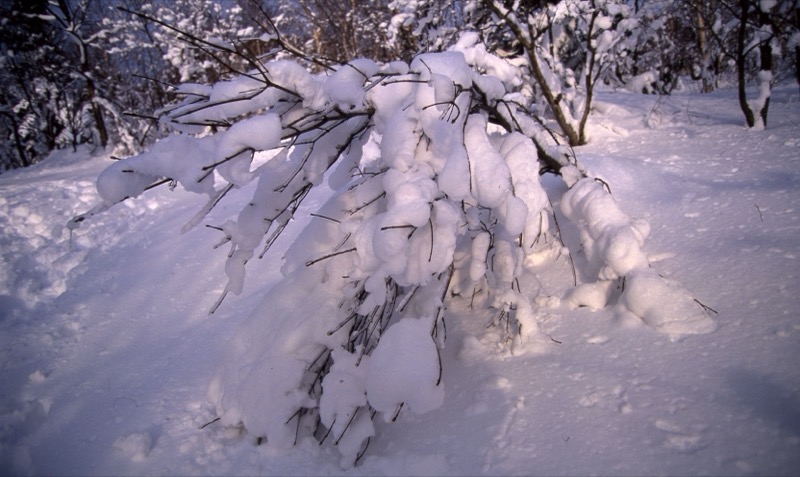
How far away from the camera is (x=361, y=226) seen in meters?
1.76

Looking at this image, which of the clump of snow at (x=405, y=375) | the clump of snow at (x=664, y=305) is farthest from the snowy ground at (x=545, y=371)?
the clump of snow at (x=405, y=375)

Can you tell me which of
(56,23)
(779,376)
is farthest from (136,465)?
(56,23)

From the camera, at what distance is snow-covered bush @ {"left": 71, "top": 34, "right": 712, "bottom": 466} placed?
157 centimetres

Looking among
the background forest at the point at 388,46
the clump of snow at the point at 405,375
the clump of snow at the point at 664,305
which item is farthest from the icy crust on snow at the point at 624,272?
the background forest at the point at 388,46

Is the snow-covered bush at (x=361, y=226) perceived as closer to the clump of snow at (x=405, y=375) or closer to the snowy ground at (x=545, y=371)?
the clump of snow at (x=405, y=375)

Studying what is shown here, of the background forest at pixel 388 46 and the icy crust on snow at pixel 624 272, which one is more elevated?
the background forest at pixel 388 46

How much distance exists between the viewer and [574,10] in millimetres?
4801

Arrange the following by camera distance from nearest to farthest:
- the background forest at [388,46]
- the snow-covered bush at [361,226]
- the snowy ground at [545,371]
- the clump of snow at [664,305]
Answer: the snowy ground at [545,371] → the snow-covered bush at [361,226] → the clump of snow at [664,305] → the background forest at [388,46]

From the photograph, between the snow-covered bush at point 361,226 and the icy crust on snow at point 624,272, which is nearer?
the snow-covered bush at point 361,226

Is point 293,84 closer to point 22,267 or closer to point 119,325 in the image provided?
point 119,325

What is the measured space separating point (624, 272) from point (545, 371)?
742 mm

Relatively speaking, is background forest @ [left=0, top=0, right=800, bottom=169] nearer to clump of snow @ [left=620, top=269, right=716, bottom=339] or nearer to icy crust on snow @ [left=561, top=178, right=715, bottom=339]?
icy crust on snow @ [left=561, top=178, right=715, bottom=339]

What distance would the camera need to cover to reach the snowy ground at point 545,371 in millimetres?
1450

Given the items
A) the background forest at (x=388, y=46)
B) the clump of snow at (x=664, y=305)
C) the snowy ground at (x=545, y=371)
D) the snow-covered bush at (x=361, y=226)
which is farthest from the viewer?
the background forest at (x=388, y=46)
